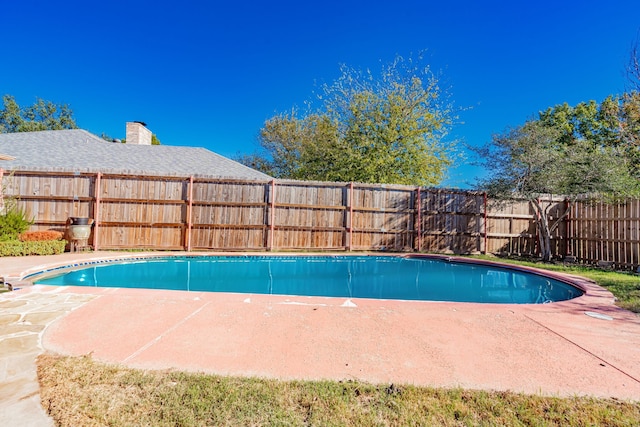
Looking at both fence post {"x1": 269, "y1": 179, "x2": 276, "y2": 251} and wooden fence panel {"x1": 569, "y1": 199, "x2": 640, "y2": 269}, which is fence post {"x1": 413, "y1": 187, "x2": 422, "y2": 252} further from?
fence post {"x1": 269, "y1": 179, "x2": 276, "y2": 251}

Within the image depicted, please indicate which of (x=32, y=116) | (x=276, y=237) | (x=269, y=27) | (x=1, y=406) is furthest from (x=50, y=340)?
(x=32, y=116)

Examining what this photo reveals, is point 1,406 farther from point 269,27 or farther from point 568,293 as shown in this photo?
point 269,27

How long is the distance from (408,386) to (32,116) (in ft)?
124

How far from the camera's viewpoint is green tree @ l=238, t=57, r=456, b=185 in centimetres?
1416

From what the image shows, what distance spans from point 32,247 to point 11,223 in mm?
914

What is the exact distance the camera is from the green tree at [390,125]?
46.5ft

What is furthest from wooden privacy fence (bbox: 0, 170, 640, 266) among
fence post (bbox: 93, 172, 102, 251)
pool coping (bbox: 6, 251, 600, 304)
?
pool coping (bbox: 6, 251, 600, 304)

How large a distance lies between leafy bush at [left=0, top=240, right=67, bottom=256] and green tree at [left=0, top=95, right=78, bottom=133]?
26.0 meters

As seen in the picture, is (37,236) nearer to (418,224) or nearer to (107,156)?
(107,156)

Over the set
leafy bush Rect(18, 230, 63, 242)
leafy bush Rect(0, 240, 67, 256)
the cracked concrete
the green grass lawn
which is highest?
leafy bush Rect(18, 230, 63, 242)

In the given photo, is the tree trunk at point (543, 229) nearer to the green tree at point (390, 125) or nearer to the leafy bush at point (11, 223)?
the green tree at point (390, 125)

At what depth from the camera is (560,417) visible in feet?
5.51

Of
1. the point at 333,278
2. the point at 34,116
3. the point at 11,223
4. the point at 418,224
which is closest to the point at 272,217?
the point at 333,278

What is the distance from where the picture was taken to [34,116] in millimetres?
27844
